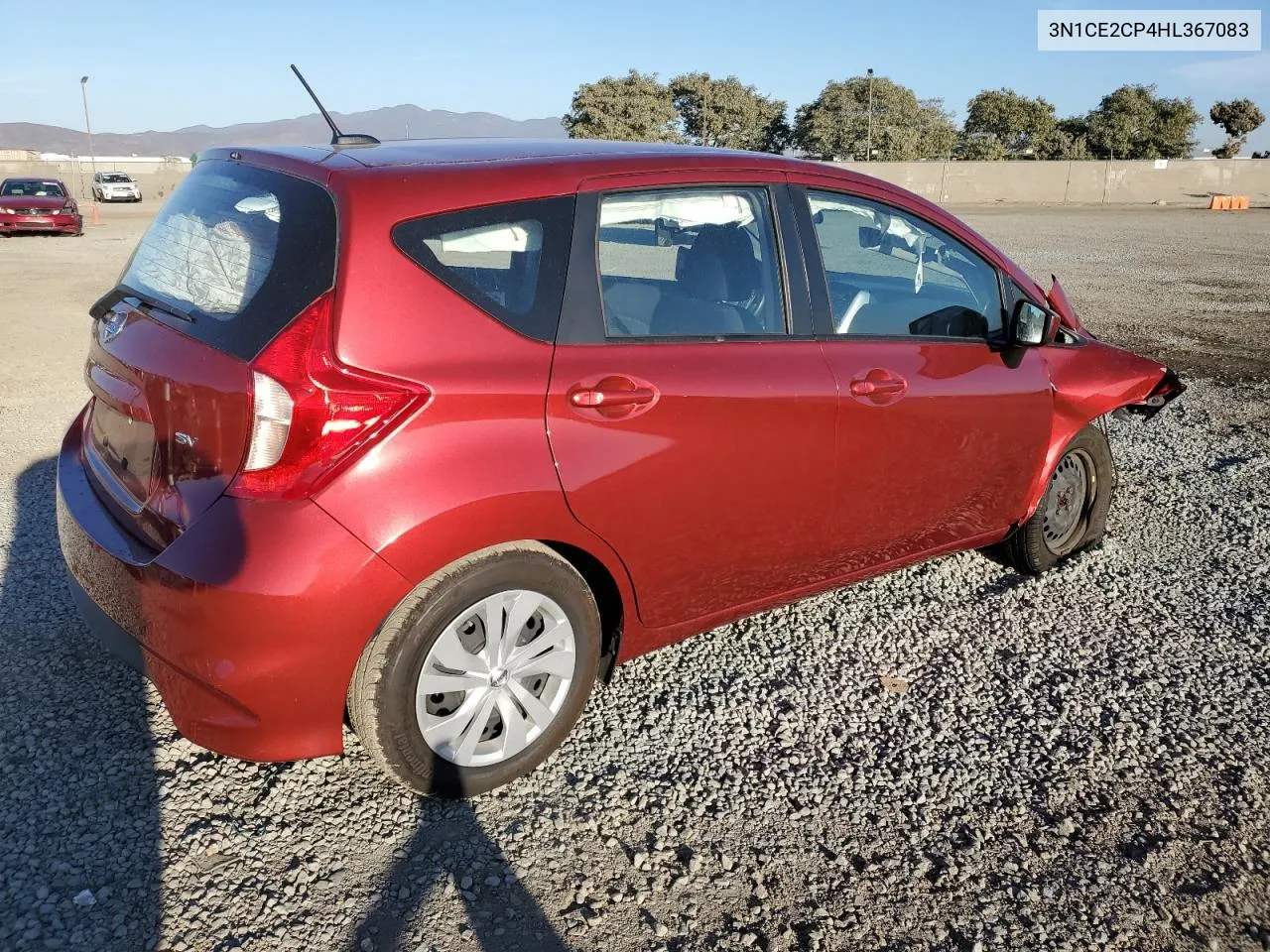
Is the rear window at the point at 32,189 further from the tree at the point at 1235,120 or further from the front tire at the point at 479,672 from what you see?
the tree at the point at 1235,120

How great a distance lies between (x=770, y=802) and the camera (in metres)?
2.89

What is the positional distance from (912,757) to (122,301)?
2.79 m

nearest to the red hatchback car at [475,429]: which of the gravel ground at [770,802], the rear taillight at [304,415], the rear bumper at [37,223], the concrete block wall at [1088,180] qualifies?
the rear taillight at [304,415]

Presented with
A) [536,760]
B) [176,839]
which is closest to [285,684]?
[176,839]

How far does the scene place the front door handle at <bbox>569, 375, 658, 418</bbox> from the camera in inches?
108

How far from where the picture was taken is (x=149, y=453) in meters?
2.68

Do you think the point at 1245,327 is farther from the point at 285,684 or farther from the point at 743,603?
the point at 285,684

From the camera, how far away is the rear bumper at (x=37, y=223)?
24672 mm

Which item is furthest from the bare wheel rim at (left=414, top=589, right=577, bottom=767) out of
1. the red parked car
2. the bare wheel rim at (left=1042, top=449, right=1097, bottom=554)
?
the red parked car

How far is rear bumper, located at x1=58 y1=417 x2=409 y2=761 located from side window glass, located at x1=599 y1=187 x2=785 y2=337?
1.16m

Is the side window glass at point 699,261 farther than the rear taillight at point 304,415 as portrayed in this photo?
Yes

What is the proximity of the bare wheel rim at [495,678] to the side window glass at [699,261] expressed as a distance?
0.92 m

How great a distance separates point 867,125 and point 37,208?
209 feet

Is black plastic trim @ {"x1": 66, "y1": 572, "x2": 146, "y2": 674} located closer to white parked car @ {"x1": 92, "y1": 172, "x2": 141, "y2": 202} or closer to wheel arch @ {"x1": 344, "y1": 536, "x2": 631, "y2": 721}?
wheel arch @ {"x1": 344, "y1": 536, "x2": 631, "y2": 721}
